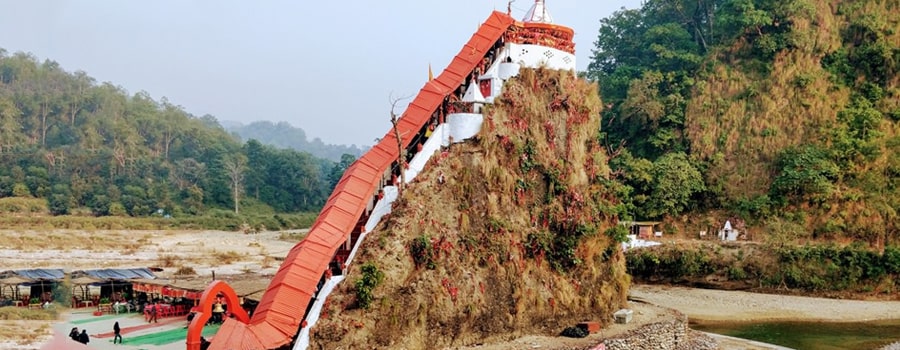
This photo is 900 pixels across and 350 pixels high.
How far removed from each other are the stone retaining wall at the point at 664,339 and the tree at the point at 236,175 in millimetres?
66773

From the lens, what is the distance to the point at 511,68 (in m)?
25.2

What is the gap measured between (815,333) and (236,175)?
70900mm

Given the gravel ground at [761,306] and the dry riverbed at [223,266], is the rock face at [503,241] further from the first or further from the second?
the gravel ground at [761,306]

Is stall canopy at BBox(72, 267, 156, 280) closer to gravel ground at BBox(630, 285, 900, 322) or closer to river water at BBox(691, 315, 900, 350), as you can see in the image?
gravel ground at BBox(630, 285, 900, 322)

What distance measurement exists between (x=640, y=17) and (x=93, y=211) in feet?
197

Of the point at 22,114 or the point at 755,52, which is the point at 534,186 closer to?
the point at 755,52

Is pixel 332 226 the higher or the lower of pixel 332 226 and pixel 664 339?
the higher

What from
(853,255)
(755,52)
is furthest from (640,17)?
(853,255)

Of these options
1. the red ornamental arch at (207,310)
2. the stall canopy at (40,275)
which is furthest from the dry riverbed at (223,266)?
the red ornamental arch at (207,310)

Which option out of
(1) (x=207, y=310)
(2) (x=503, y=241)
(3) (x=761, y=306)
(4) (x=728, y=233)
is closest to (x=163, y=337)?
(1) (x=207, y=310)

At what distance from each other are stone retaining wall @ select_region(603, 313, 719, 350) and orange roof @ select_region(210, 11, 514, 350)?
931 cm

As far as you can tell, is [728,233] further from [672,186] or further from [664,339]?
[664,339]

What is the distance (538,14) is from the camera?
88.6ft

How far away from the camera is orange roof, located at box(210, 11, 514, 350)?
1762 centimetres
